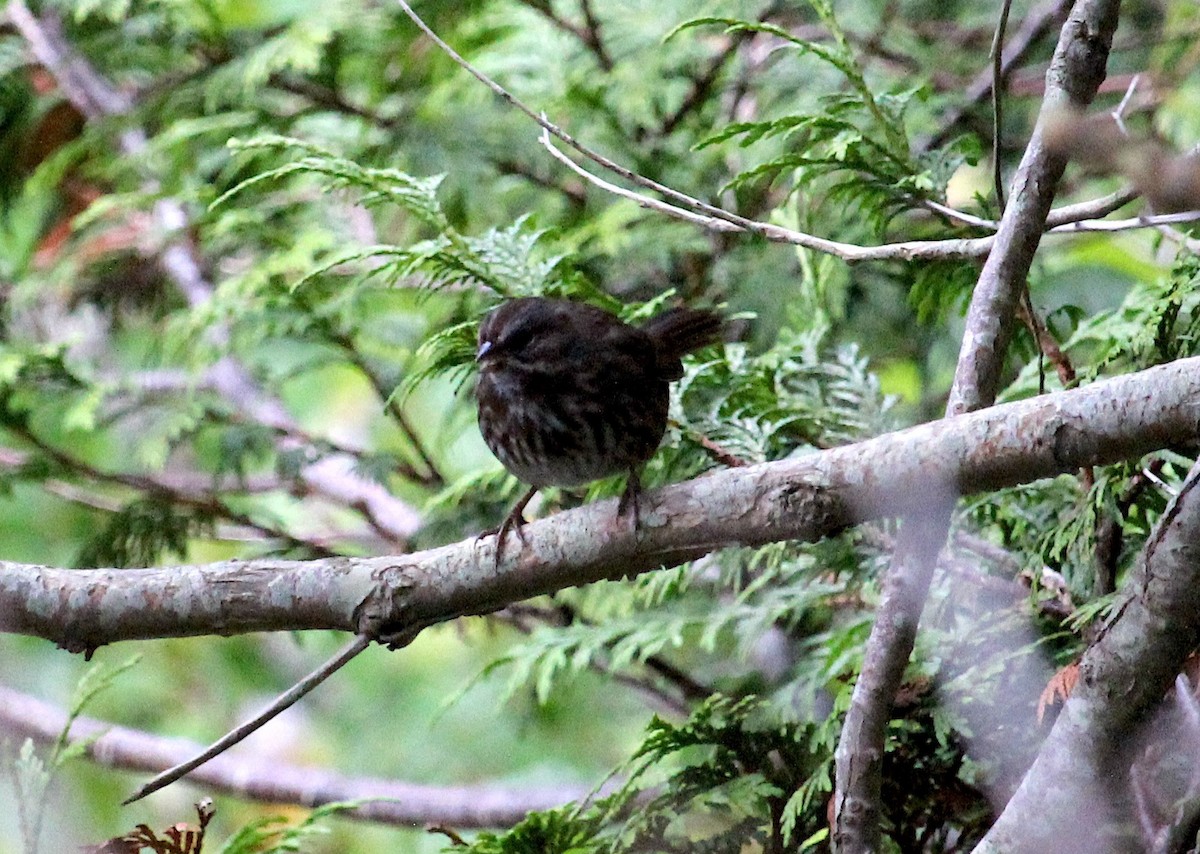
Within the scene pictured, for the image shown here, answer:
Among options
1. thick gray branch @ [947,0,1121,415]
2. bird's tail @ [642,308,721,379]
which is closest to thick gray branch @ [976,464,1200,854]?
thick gray branch @ [947,0,1121,415]

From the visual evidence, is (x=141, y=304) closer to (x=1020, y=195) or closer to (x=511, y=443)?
(x=511, y=443)

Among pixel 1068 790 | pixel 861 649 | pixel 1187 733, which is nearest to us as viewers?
pixel 1068 790

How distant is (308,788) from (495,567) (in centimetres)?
200

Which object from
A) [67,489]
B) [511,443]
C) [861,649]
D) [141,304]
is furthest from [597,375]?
[141,304]

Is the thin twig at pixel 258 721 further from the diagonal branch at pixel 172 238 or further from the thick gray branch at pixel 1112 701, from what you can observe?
the diagonal branch at pixel 172 238

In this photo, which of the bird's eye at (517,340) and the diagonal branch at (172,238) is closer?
the bird's eye at (517,340)

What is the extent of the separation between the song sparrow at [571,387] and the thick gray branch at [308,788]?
1.18 m

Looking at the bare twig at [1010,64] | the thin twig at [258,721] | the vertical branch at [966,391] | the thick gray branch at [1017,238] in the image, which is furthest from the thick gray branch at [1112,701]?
the bare twig at [1010,64]

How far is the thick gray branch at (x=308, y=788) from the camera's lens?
11.2 ft

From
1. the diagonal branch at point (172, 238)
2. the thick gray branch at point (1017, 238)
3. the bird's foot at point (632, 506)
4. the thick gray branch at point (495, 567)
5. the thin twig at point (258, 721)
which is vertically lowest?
the thin twig at point (258, 721)

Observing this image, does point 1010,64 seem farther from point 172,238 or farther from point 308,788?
point 308,788

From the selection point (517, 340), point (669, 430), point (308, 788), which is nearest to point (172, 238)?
point (308, 788)

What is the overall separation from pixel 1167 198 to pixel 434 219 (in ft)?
5.86

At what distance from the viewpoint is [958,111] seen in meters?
3.65
